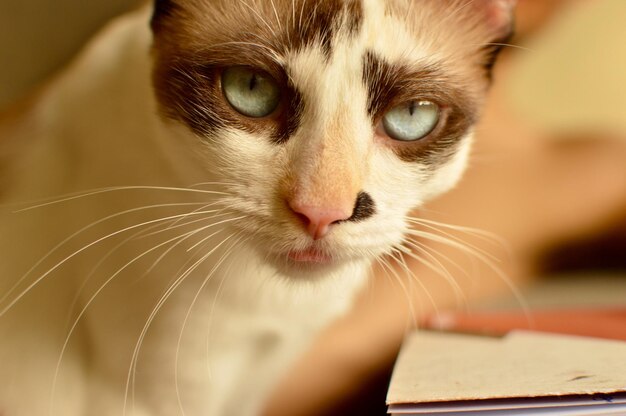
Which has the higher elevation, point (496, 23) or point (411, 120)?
point (496, 23)

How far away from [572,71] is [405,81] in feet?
4.69

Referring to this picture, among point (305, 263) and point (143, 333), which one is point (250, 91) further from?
point (143, 333)

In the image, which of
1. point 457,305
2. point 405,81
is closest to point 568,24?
point 457,305

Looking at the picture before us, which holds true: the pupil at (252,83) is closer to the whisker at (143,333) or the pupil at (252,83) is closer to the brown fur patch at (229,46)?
the brown fur patch at (229,46)

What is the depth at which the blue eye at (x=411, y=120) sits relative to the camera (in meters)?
0.59

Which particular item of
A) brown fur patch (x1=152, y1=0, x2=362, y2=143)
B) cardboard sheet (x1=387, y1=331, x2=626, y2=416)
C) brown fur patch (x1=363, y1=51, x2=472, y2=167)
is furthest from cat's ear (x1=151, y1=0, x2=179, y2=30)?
cardboard sheet (x1=387, y1=331, x2=626, y2=416)

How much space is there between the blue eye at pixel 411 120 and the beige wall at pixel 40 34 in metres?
0.66

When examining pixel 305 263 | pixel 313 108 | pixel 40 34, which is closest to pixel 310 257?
pixel 305 263

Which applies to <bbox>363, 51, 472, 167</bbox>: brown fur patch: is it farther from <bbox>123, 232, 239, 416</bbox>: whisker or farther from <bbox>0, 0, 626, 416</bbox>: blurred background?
<bbox>123, 232, 239, 416</bbox>: whisker

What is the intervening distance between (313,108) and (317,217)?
102mm

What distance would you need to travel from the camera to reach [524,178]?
1.37m

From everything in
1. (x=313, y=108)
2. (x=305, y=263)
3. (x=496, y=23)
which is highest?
(x=496, y=23)

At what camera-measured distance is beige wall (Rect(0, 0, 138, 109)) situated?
3.17ft

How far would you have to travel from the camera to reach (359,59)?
548mm
